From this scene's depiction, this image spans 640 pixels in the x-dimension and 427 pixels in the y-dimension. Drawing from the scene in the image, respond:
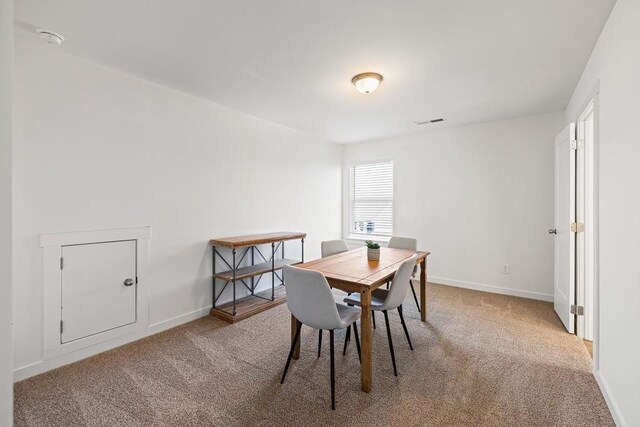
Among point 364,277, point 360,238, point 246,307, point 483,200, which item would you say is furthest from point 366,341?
point 360,238

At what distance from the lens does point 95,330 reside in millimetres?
2416

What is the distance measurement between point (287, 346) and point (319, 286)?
1.11 metres

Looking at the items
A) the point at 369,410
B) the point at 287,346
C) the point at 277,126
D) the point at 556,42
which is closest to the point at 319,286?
the point at 369,410

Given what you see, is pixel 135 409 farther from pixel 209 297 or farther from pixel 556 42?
pixel 556 42

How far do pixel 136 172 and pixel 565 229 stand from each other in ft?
14.1

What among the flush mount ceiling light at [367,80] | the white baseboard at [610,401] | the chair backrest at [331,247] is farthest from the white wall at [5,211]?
the white baseboard at [610,401]

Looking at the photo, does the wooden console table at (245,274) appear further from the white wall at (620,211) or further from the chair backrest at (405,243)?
the white wall at (620,211)

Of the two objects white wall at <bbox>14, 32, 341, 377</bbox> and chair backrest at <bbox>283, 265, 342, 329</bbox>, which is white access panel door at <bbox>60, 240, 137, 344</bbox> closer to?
white wall at <bbox>14, 32, 341, 377</bbox>

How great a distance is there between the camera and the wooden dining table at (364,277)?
6.32 ft

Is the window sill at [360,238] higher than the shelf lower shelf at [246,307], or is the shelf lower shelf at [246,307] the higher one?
the window sill at [360,238]

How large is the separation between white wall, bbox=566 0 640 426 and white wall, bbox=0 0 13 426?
2720 mm

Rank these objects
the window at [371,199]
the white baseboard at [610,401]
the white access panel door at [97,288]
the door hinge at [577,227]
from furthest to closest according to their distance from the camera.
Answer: the window at [371,199], the door hinge at [577,227], the white access panel door at [97,288], the white baseboard at [610,401]

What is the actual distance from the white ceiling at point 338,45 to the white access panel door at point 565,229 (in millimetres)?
621

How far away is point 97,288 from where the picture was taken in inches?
95.7
